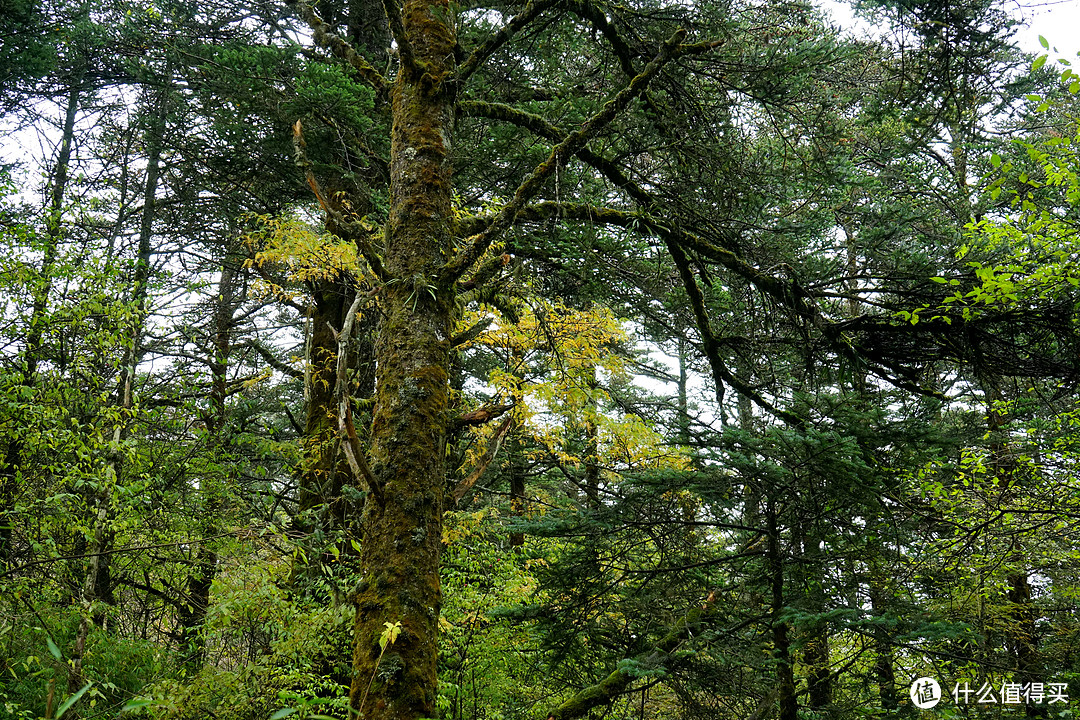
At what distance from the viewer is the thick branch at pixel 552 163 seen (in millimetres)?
3309

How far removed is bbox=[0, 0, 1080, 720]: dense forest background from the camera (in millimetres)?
3502

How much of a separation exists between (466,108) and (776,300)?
237 centimetres

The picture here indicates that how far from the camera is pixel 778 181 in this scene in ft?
21.4

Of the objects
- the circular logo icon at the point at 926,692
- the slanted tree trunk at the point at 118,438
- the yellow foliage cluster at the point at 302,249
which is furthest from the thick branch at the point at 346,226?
the circular logo icon at the point at 926,692

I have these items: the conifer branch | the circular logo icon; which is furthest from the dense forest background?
the circular logo icon

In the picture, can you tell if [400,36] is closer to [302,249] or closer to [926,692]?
[302,249]

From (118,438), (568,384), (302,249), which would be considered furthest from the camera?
(568,384)

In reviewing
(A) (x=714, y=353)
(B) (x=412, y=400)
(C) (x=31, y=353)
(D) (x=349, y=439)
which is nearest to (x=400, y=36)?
(B) (x=412, y=400)

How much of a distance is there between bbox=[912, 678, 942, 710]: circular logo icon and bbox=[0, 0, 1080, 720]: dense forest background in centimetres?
18

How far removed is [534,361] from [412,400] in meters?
7.84

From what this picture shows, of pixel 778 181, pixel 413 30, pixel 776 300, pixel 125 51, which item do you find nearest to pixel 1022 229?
pixel 778 181

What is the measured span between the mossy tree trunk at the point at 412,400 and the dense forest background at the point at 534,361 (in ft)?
0.06

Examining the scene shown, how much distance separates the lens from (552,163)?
11.5 feet

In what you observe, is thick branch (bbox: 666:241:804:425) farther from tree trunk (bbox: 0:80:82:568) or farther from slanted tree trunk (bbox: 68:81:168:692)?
tree trunk (bbox: 0:80:82:568)
